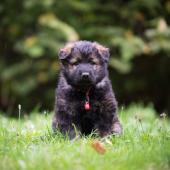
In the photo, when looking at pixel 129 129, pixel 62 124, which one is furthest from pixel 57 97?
pixel 129 129

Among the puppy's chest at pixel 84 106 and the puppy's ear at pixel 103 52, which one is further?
the puppy's ear at pixel 103 52

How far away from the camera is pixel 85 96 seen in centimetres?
727

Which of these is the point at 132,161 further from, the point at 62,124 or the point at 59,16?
the point at 59,16

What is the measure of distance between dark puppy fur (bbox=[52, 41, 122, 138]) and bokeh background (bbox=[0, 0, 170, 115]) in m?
5.83

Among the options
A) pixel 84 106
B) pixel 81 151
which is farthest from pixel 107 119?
pixel 81 151

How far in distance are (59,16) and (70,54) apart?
23.3 ft

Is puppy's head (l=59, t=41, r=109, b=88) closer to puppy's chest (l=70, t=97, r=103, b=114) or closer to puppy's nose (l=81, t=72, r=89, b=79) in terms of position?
puppy's nose (l=81, t=72, r=89, b=79)

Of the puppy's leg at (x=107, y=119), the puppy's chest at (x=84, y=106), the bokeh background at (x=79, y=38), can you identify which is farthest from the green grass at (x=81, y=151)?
the bokeh background at (x=79, y=38)

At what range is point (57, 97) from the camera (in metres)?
7.41

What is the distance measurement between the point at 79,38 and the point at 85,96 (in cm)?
662

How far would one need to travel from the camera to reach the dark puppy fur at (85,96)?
282 inches

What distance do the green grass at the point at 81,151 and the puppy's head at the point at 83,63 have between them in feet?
2.08

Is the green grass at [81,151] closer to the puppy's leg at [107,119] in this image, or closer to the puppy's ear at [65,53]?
the puppy's leg at [107,119]

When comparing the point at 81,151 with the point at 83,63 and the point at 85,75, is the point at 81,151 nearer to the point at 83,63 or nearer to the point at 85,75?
the point at 85,75
